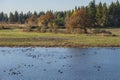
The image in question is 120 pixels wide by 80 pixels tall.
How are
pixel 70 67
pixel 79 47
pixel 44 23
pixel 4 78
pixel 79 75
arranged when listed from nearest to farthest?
pixel 4 78, pixel 79 75, pixel 70 67, pixel 79 47, pixel 44 23

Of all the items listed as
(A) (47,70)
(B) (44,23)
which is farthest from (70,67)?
(B) (44,23)

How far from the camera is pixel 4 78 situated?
99.6 feet

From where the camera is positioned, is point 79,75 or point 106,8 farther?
point 106,8

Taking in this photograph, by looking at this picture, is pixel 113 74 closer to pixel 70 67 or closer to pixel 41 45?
pixel 70 67

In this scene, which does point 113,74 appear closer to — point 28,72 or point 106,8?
point 28,72

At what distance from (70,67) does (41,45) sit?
29406 millimetres

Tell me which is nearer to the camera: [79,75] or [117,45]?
[79,75]

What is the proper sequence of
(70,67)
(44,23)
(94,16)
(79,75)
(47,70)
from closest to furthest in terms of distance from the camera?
(79,75), (47,70), (70,67), (94,16), (44,23)

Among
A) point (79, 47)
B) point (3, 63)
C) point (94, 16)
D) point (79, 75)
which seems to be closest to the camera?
point (79, 75)

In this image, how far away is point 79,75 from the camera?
106ft

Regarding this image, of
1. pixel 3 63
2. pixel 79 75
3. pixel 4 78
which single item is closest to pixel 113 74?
pixel 79 75

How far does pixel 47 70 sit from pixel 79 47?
28833 millimetres

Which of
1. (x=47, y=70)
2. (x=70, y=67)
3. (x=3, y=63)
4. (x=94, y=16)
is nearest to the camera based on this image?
(x=47, y=70)

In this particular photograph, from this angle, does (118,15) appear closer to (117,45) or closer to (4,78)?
(117,45)
